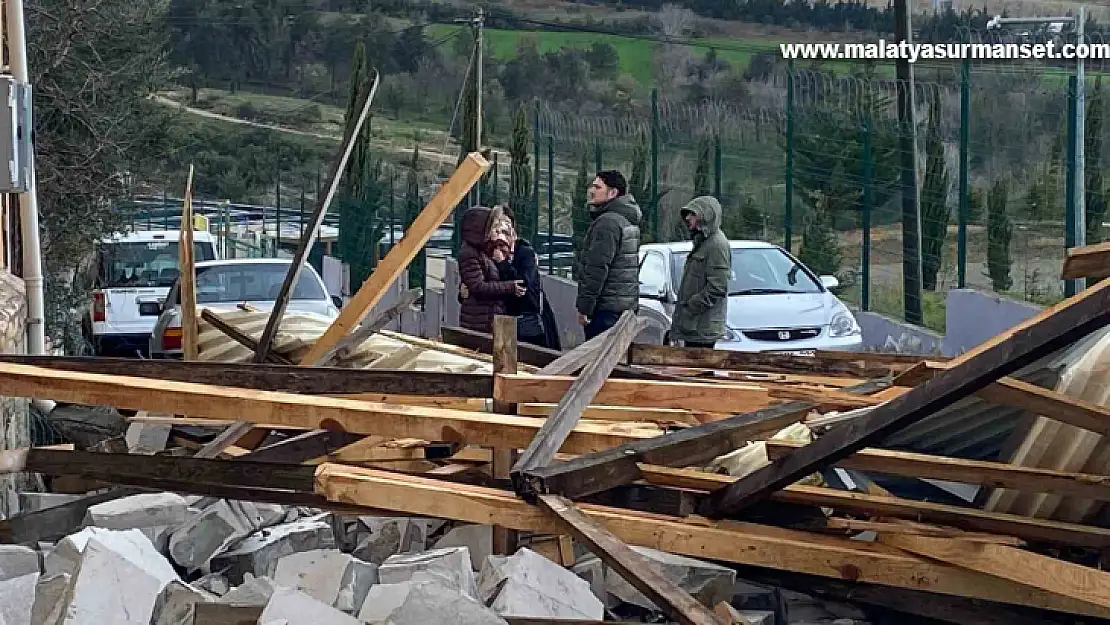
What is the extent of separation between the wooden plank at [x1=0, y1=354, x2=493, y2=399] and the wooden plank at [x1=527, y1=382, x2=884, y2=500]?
90cm

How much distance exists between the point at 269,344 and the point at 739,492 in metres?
3.65

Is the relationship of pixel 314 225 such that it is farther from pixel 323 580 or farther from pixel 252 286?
pixel 252 286

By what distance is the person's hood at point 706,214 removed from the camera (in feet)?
32.3

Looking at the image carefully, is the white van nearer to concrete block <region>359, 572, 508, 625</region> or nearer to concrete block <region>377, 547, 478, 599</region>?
concrete block <region>377, 547, 478, 599</region>

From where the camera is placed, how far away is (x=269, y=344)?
709cm

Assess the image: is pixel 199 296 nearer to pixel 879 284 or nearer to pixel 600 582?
pixel 879 284

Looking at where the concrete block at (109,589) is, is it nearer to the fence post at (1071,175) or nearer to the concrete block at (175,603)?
the concrete block at (175,603)

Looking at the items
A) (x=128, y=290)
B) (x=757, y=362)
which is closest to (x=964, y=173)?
(x=757, y=362)

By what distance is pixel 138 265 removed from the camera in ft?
53.9

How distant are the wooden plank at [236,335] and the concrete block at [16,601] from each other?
318 cm

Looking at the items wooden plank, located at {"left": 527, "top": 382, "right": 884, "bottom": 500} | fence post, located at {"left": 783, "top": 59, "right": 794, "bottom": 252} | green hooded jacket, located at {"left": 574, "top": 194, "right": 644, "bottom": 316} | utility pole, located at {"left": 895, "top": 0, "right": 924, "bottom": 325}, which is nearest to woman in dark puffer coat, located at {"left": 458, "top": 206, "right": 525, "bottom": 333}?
green hooded jacket, located at {"left": 574, "top": 194, "right": 644, "bottom": 316}

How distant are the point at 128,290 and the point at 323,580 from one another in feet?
39.5

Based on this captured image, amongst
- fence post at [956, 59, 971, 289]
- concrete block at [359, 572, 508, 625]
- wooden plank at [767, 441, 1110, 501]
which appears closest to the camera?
concrete block at [359, 572, 508, 625]

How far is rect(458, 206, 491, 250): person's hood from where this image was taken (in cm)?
914
